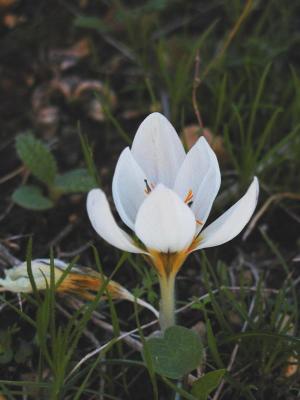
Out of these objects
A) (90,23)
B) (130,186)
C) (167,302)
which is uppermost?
(90,23)

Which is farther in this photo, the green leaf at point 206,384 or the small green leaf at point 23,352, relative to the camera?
the small green leaf at point 23,352

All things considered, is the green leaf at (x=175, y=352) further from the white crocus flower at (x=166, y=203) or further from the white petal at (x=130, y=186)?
the white petal at (x=130, y=186)

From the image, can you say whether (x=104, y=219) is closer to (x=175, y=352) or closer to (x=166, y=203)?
(x=166, y=203)

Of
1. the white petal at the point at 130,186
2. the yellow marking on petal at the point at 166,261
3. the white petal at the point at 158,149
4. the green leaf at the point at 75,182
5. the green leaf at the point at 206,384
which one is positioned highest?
the green leaf at the point at 75,182

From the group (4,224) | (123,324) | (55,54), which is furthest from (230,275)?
(55,54)

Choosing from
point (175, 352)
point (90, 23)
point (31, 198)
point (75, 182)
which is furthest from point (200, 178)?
point (90, 23)

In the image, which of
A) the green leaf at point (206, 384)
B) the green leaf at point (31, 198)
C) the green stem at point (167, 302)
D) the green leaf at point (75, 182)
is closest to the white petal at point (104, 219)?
the green stem at point (167, 302)

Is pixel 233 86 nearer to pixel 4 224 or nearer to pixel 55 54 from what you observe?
pixel 55 54

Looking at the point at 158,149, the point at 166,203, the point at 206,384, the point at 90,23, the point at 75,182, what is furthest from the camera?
the point at 90,23
